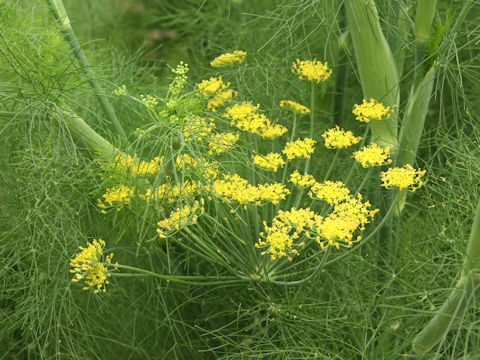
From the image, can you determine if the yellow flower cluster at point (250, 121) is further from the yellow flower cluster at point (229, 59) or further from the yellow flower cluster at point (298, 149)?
the yellow flower cluster at point (229, 59)

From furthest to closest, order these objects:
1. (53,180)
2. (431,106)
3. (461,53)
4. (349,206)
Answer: (431,106), (461,53), (53,180), (349,206)

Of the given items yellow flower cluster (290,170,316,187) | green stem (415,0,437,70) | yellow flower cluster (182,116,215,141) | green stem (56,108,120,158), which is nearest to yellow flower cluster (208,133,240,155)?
yellow flower cluster (182,116,215,141)

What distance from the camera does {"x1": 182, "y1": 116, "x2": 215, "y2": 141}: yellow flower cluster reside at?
1.08 meters

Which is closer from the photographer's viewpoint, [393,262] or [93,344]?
[393,262]

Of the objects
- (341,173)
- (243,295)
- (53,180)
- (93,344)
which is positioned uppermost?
(53,180)

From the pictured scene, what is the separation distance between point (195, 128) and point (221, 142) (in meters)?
0.06

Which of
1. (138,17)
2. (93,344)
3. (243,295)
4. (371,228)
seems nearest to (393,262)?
(371,228)

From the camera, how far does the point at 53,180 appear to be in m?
1.22

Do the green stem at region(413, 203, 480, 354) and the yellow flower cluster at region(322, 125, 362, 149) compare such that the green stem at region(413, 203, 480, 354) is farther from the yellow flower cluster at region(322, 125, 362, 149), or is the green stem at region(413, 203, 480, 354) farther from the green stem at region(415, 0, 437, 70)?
the green stem at region(415, 0, 437, 70)

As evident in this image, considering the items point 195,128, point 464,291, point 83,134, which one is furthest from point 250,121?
point 464,291

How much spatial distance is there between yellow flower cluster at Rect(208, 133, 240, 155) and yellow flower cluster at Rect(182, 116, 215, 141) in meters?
0.02

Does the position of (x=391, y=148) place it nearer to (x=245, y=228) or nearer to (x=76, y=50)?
(x=245, y=228)

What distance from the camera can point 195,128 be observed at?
1100 millimetres

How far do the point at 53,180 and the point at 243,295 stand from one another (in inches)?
20.5
